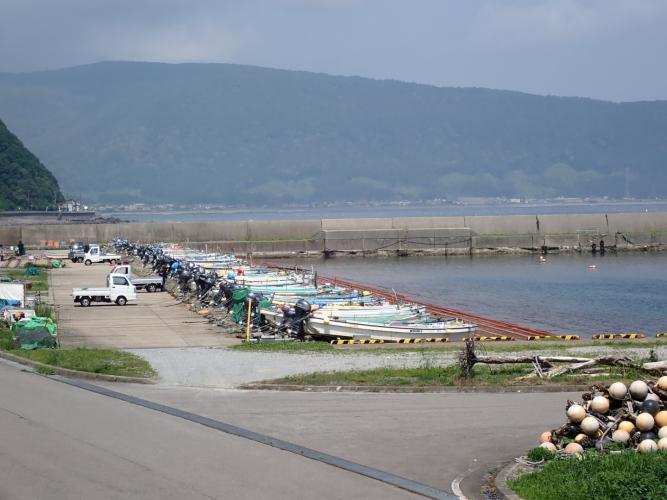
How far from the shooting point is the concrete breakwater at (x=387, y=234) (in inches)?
3644

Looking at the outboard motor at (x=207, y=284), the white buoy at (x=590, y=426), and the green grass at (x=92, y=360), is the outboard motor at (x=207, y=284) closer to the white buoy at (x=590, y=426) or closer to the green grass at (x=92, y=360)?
the green grass at (x=92, y=360)

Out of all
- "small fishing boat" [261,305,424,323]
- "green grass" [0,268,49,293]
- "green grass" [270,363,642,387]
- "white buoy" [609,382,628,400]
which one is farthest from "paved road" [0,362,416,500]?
"green grass" [0,268,49,293]

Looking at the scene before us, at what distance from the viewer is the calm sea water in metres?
48.8

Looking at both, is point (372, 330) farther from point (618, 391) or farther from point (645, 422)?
point (645, 422)

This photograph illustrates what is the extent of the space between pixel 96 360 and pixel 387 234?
70.5 metres

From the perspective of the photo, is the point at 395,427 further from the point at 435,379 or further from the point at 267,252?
the point at 267,252

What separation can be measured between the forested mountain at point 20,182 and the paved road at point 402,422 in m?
128

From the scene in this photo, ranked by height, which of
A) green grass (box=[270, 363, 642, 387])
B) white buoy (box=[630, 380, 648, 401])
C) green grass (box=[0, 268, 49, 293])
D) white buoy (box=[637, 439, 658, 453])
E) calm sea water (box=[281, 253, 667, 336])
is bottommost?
calm sea water (box=[281, 253, 667, 336])

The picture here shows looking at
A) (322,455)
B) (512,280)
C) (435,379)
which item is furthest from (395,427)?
(512,280)

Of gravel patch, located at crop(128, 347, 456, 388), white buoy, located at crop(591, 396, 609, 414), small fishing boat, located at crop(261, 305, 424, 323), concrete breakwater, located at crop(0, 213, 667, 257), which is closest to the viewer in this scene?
white buoy, located at crop(591, 396, 609, 414)

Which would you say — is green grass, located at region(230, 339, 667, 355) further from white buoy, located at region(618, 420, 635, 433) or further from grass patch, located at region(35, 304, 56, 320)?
white buoy, located at region(618, 420, 635, 433)

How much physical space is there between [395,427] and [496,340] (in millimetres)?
13514

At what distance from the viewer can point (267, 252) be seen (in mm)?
90250

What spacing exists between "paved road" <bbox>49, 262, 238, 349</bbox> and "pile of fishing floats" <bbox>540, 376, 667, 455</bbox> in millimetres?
16287
